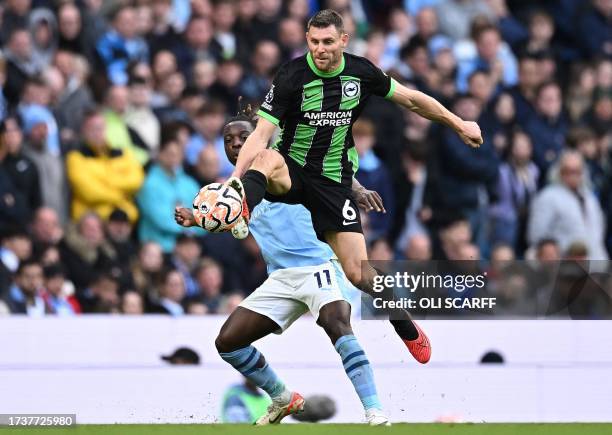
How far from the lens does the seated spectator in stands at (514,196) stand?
637 inches

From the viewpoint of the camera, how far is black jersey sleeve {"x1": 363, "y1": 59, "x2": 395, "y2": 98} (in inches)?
392

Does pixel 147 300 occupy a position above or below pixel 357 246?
below

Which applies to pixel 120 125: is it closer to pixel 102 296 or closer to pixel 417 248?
pixel 102 296

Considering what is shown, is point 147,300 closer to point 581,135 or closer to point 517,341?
point 517,341

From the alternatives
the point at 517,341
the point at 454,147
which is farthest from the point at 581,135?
the point at 517,341

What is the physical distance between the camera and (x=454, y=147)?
52.1ft

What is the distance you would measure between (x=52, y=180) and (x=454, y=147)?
4020 mm

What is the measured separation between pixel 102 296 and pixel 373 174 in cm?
294

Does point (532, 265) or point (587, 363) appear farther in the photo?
point (532, 265)

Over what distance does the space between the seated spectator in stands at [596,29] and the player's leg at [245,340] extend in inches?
363

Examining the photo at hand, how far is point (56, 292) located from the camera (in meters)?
13.7

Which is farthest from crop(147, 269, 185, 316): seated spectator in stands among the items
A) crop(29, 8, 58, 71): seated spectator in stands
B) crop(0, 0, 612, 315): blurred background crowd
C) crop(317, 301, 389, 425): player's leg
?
crop(317, 301, 389, 425): player's leg

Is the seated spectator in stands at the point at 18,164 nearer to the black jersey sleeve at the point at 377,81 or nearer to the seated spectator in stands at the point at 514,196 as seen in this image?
the seated spectator in stands at the point at 514,196

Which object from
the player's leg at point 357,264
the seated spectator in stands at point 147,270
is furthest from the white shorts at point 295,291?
the seated spectator in stands at point 147,270
